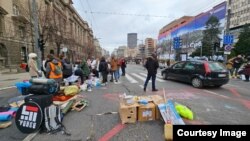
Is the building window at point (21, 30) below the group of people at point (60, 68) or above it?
above

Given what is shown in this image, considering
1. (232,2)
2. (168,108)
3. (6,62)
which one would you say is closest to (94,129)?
(168,108)

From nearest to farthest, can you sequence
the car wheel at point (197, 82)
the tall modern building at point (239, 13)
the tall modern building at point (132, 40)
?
the car wheel at point (197, 82)
the tall modern building at point (132, 40)
the tall modern building at point (239, 13)

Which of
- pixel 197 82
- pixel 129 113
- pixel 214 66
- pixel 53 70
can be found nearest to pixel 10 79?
pixel 53 70

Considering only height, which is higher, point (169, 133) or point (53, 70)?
point (53, 70)

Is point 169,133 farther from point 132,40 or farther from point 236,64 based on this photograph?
point 132,40

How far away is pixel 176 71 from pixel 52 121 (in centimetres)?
936

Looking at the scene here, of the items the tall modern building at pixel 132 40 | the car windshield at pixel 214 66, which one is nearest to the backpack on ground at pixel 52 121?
the car windshield at pixel 214 66

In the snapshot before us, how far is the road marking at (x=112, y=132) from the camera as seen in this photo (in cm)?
391

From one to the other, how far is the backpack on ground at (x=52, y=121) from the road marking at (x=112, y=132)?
894 mm

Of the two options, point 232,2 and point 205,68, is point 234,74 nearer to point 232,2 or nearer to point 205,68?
point 205,68

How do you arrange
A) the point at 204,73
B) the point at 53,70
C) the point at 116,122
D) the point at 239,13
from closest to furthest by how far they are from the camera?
the point at 116,122
the point at 53,70
the point at 204,73
the point at 239,13

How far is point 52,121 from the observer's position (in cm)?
427

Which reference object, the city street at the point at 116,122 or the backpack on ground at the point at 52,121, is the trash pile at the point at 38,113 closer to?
the backpack on ground at the point at 52,121

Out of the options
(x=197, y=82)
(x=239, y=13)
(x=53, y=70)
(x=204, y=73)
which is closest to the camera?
(x=53, y=70)
